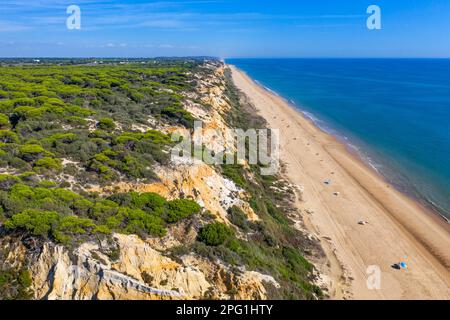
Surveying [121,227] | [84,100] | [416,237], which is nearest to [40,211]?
[121,227]

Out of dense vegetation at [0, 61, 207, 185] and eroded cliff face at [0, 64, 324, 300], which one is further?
dense vegetation at [0, 61, 207, 185]

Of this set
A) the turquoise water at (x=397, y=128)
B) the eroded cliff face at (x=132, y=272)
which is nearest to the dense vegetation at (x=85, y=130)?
the eroded cliff face at (x=132, y=272)

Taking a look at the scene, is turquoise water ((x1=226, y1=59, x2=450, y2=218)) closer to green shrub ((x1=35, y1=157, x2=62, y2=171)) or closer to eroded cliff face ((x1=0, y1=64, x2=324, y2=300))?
eroded cliff face ((x1=0, y1=64, x2=324, y2=300))

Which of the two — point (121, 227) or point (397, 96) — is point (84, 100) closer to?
point (121, 227)

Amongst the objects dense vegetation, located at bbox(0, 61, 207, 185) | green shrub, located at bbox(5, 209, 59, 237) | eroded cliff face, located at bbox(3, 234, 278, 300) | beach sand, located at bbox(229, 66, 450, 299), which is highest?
dense vegetation, located at bbox(0, 61, 207, 185)

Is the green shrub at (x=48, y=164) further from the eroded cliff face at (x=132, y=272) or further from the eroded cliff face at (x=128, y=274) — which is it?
the eroded cliff face at (x=128, y=274)

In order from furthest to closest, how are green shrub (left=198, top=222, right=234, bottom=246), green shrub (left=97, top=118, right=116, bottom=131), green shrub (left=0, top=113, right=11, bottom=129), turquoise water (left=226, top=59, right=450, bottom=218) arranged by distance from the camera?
turquoise water (left=226, top=59, right=450, bottom=218)
green shrub (left=97, top=118, right=116, bottom=131)
green shrub (left=0, top=113, right=11, bottom=129)
green shrub (left=198, top=222, right=234, bottom=246)

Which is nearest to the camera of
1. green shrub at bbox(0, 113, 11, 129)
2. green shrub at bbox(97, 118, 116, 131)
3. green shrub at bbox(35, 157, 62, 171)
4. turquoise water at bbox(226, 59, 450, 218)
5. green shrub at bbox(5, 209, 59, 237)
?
green shrub at bbox(5, 209, 59, 237)

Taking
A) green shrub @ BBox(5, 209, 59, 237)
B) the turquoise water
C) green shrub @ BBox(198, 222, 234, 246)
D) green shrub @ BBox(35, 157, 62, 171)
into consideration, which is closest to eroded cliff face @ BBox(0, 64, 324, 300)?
green shrub @ BBox(198, 222, 234, 246)
